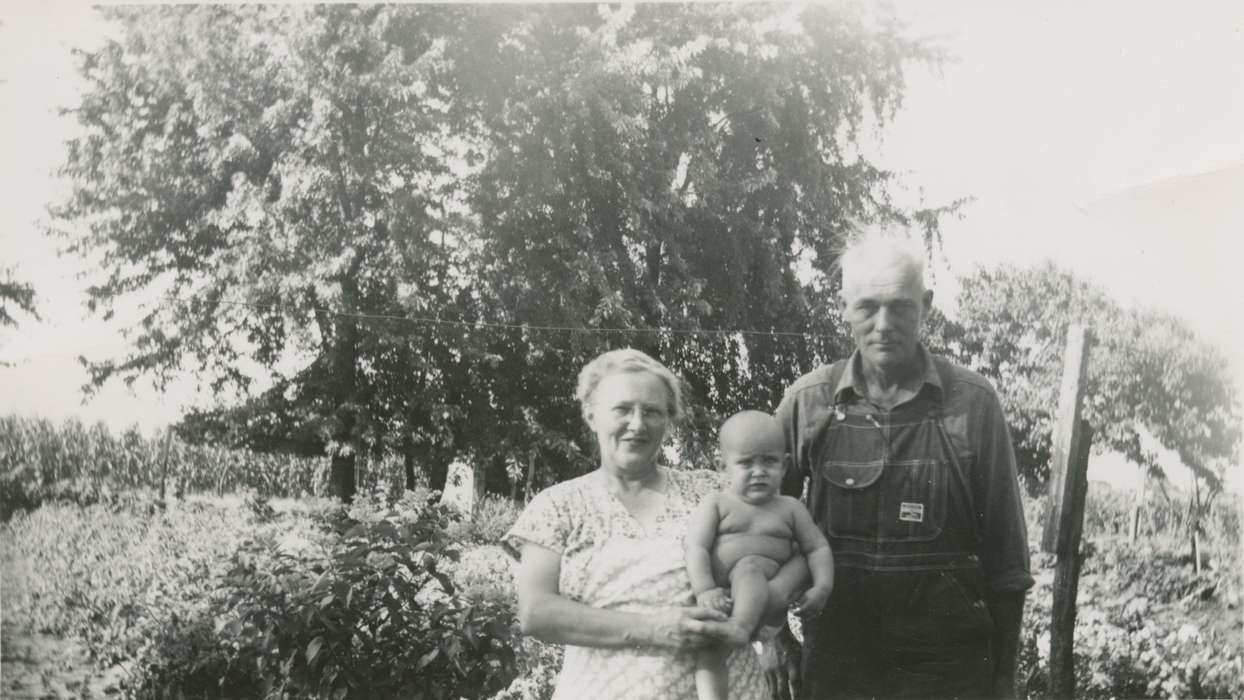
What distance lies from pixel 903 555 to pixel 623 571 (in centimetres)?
71

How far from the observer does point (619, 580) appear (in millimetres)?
1881

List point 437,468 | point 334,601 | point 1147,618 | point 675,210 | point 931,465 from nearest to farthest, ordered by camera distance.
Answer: point 931,465, point 334,601, point 675,210, point 437,468, point 1147,618

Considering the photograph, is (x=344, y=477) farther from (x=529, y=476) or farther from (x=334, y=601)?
(x=529, y=476)

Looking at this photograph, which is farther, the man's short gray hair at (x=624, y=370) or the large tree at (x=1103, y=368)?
the large tree at (x=1103, y=368)

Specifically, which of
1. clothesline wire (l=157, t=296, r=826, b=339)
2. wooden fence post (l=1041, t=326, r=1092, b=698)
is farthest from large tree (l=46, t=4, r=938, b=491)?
wooden fence post (l=1041, t=326, r=1092, b=698)

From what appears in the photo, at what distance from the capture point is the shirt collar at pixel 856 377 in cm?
212

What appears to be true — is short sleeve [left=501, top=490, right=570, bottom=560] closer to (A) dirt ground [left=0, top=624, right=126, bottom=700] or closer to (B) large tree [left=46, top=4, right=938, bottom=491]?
(B) large tree [left=46, top=4, right=938, bottom=491]

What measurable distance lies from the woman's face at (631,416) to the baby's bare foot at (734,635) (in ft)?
1.22

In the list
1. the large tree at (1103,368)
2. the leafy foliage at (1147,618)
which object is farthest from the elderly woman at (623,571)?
the leafy foliage at (1147,618)

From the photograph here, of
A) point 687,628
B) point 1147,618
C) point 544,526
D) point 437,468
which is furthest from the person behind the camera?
point 1147,618

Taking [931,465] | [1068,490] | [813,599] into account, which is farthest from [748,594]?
[1068,490]

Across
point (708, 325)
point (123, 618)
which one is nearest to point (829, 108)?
point (708, 325)

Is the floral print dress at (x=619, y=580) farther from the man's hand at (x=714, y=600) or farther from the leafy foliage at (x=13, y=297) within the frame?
the leafy foliage at (x=13, y=297)

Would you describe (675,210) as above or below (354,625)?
above
